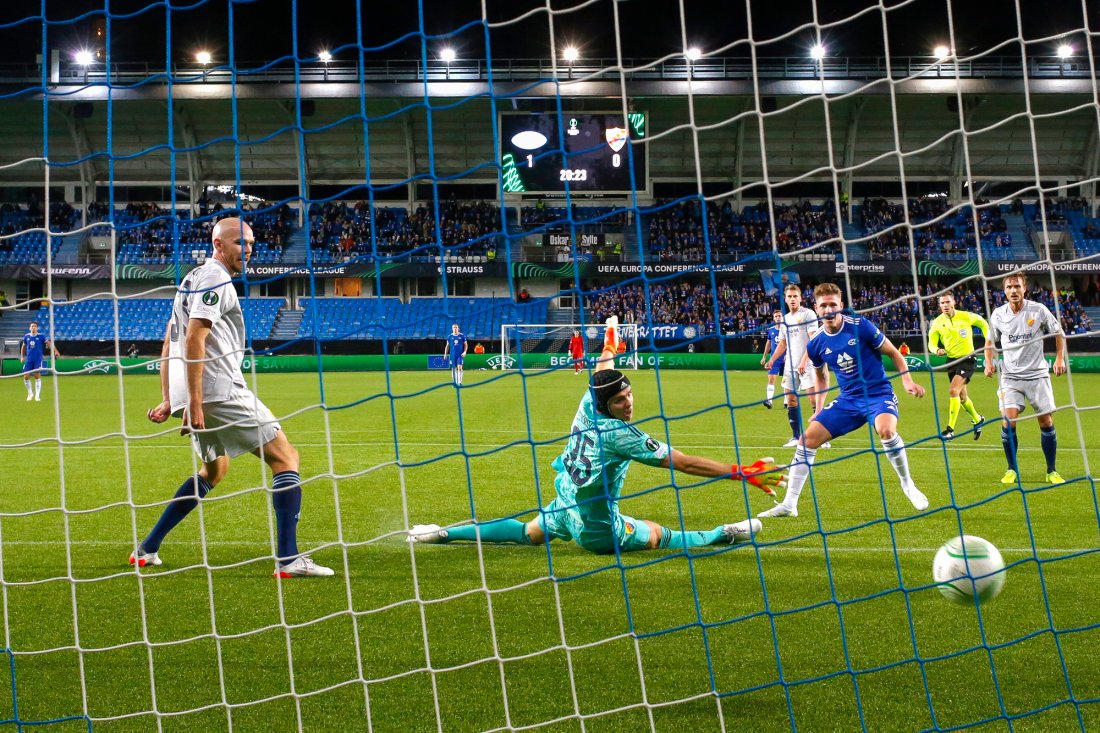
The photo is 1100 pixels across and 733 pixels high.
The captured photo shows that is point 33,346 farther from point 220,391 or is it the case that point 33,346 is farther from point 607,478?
point 607,478

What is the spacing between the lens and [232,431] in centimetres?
496

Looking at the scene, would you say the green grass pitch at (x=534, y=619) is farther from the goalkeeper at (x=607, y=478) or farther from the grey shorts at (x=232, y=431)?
the grey shorts at (x=232, y=431)

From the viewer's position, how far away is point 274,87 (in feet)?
101

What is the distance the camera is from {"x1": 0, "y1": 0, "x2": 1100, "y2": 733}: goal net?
353cm

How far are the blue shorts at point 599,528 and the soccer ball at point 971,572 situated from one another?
1.62 metres

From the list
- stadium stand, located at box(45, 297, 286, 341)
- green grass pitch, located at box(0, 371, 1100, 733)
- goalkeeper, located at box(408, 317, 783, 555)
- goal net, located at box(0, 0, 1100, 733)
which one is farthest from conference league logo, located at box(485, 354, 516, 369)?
goalkeeper, located at box(408, 317, 783, 555)

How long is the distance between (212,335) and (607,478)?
85.4 inches

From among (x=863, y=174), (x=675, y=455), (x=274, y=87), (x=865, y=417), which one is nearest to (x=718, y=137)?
(x=863, y=174)

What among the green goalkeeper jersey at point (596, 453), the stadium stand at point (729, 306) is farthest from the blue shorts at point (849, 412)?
the stadium stand at point (729, 306)

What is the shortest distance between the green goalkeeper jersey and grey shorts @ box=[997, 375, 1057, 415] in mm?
4475

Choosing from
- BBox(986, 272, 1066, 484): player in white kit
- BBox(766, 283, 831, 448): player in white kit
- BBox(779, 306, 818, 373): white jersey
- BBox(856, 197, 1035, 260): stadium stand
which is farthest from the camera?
BBox(856, 197, 1035, 260): stadium stand

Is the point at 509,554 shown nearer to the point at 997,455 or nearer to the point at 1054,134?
the point at 997,455

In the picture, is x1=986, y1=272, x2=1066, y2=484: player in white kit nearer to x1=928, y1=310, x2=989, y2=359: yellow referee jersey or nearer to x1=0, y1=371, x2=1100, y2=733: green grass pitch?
x1=0, y1=371, x2=1100, y2=733: green grass pitch

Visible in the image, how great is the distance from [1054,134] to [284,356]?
2768cm
